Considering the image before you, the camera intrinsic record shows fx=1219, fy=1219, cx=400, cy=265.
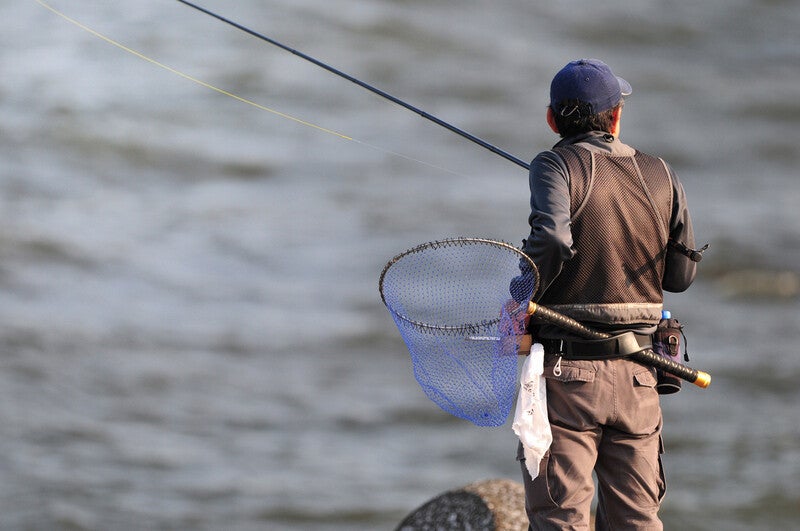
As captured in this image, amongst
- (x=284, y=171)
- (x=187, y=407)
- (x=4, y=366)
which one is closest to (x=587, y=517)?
(x=187, y=407)

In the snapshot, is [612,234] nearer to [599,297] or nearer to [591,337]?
[599,297]

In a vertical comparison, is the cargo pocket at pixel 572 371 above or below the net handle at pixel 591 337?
below

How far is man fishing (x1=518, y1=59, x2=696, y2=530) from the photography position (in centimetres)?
434

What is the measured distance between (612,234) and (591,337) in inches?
14.8

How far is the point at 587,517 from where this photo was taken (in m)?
4.41

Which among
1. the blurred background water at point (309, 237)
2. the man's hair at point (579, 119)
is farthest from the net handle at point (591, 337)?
the blurred background water at point (309, 237)

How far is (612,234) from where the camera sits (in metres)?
4.37

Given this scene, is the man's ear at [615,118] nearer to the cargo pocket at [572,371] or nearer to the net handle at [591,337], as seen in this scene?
the net handle at [591,337]

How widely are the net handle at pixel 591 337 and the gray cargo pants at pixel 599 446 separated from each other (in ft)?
0.16

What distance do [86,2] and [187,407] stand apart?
15.1 m

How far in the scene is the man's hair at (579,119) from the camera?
14.5ft

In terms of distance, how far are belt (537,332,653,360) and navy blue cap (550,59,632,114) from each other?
83cm

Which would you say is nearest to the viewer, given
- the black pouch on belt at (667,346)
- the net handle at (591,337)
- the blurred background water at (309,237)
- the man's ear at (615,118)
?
the net handle at (591,337)

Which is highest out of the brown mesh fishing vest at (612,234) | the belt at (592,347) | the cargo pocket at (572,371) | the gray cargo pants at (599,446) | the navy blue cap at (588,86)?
the navy blue cap at (588,86)
